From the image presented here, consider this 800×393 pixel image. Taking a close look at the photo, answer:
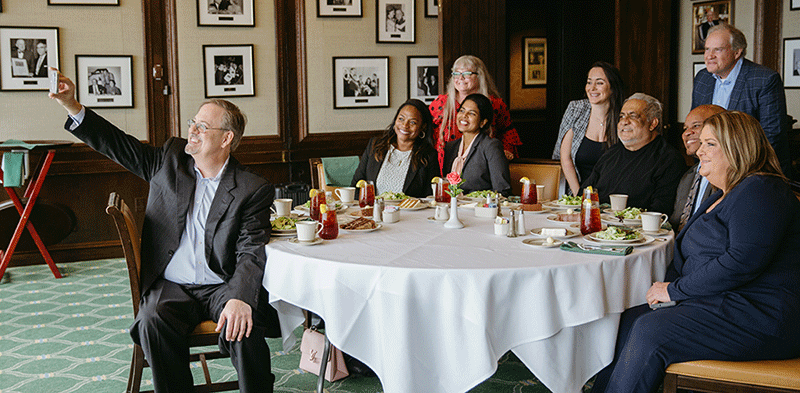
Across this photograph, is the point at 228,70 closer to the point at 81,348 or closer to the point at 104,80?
the point at 104,80

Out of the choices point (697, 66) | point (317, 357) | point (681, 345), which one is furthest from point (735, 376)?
point (697, 66)

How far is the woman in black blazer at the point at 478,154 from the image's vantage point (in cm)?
429

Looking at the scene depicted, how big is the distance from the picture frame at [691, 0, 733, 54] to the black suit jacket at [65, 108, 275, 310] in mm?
5471

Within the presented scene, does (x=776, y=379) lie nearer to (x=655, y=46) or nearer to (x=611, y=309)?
(x=611, y=309)

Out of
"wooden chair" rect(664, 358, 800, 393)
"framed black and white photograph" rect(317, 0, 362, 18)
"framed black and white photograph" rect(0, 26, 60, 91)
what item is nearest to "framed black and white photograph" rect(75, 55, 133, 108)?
"framed black and white photograph" rect(0, 26, 60, 91)

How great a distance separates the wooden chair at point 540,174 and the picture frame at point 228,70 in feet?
10.3

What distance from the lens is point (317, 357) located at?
3176 millimetres

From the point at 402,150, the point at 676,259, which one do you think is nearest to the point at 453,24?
the point at 402,150

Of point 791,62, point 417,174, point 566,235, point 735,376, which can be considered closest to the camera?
point 735,376

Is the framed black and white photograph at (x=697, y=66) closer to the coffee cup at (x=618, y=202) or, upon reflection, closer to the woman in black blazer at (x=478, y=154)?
the woman in black blazer at (x=478, y=154)

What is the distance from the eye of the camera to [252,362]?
8.71 ft

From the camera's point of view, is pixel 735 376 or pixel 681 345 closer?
pixel 735 376

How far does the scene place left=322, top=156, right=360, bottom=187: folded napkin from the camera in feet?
16.8

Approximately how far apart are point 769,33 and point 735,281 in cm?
466
